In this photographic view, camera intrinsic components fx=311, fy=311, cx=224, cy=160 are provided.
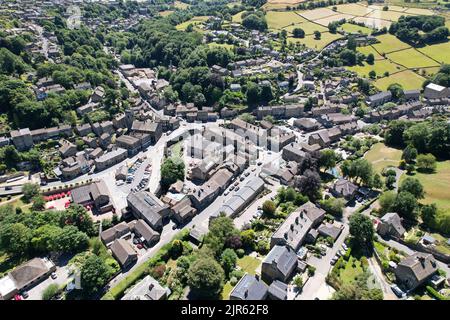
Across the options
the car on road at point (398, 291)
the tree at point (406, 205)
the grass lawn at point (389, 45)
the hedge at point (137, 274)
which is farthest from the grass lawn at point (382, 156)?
the grass lawn at point (389, 45)

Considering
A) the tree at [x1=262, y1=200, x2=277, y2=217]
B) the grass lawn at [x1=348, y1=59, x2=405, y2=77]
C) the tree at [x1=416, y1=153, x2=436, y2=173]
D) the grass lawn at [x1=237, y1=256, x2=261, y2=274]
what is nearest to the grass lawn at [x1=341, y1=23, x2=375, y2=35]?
the grass lawn at [x1=348, y1=59, x2=405, y2=77]

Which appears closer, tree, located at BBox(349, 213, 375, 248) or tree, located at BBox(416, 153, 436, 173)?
tree, located at BBox(349, 213, 375, 248)

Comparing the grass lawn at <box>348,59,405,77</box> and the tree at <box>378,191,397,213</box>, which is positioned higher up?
the grass lawn at <box>348,59,405,77</box>

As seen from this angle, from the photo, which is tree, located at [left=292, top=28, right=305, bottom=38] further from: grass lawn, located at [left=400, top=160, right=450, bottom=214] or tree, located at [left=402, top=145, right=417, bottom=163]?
grass lawn, located at [left=400, top=160, right=450, bottom=214]

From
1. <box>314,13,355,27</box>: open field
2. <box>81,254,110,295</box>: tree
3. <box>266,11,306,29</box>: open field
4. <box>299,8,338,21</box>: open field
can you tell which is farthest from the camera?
<box>299,8,338,21</box>: open field

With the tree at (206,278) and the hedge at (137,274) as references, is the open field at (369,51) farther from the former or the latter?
the tree at (206,278)
